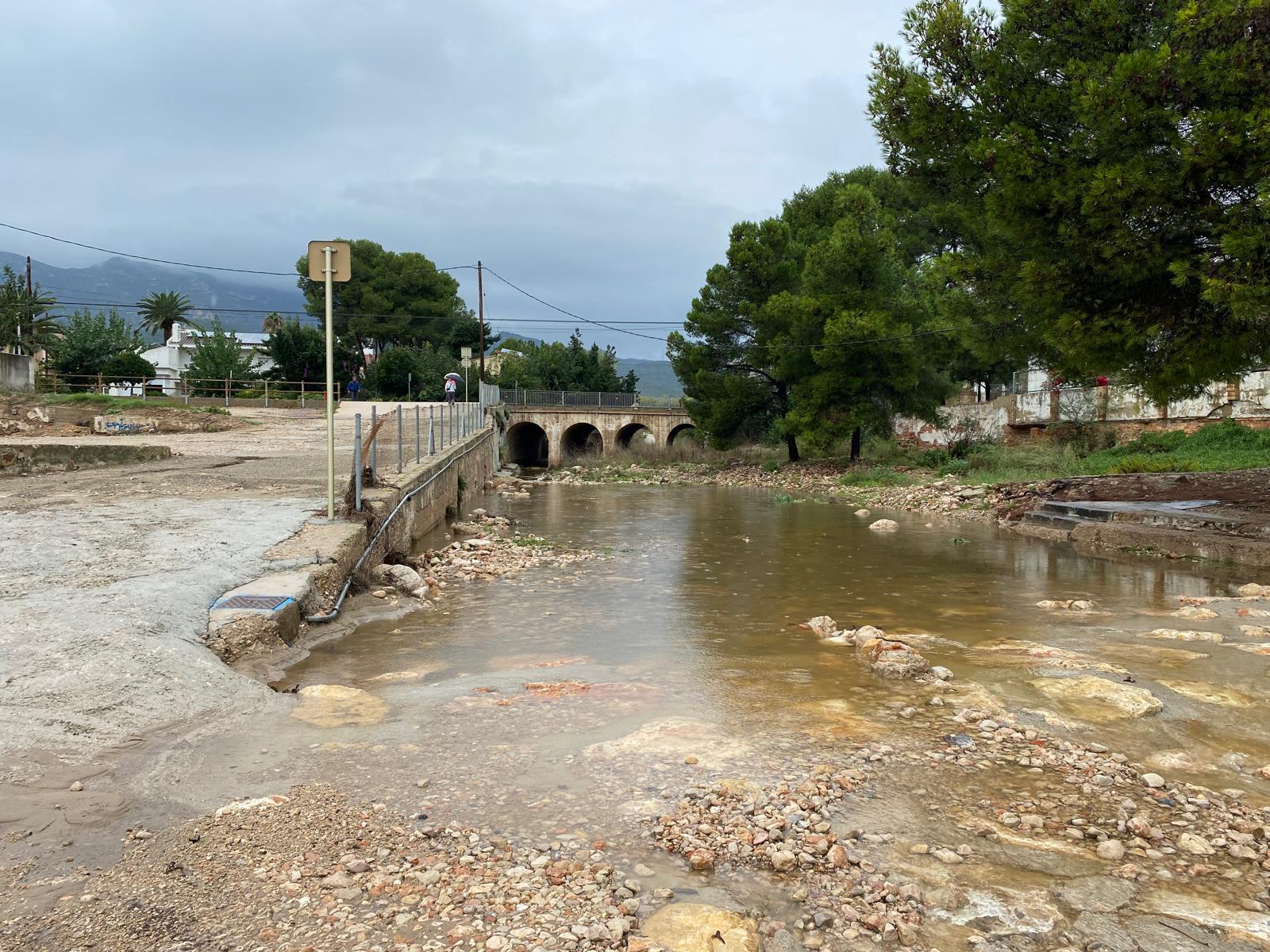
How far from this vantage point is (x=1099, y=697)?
202 inches

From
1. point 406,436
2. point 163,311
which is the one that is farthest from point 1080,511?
point 163,311

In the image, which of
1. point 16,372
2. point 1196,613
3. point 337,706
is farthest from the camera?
point 16,372

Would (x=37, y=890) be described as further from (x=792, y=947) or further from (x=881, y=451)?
(x=881, y=451)

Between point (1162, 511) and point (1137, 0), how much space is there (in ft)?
22.4

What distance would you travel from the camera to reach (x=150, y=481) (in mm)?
12203

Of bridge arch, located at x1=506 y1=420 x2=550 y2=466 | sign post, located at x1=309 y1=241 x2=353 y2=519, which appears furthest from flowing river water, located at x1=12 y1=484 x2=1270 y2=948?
bridge arch, located at x1=506 y1=420 x2=550 y2=466

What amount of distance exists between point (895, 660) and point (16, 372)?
104 feet

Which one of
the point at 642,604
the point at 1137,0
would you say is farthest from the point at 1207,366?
the point at 642,604

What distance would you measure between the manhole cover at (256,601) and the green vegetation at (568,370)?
2081 inches

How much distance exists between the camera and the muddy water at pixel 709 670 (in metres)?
3.97

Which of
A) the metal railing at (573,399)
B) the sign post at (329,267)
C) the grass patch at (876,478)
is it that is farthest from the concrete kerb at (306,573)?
the metal railing at (573,399)

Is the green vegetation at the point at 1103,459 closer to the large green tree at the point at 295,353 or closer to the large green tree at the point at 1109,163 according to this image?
the large green tree at the point at 1109,163

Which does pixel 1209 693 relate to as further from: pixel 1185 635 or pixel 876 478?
pixel 876 478

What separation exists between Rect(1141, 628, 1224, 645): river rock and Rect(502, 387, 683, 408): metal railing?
142ft
